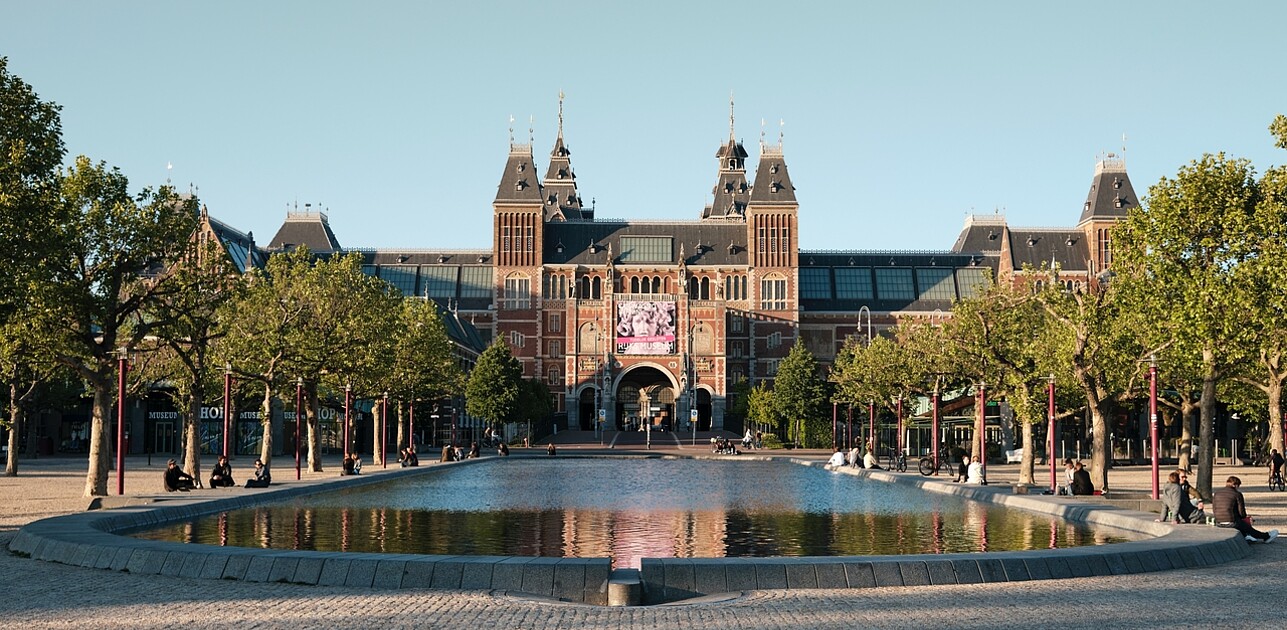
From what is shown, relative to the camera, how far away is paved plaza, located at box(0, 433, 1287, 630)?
41.8 ft

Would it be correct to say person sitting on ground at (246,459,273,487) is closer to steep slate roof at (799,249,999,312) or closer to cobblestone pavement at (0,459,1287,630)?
cobblestone pavement at (0,459,1287,630)

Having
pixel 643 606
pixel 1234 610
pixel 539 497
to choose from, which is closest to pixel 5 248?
pixel 539 497

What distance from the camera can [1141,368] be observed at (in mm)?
34594

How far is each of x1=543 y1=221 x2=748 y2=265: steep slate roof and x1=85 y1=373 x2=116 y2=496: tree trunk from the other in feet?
319

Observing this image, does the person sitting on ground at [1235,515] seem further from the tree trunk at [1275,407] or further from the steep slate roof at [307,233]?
the steep slate roof at [307,233]

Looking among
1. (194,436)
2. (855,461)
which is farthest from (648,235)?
(194,436)

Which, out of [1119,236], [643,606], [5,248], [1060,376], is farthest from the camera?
[1060,376]

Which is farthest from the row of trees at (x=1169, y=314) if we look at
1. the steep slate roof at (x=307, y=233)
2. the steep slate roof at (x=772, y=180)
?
the steep slate roof at (x=307, y=233)

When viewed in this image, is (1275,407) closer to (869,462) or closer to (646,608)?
(869,462)

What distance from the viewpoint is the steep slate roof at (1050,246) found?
127m

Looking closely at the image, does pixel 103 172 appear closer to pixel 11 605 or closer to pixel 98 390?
pixel 98 390

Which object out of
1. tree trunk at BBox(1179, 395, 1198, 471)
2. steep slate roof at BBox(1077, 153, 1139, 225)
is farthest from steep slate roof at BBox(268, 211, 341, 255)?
tree trunk at BBox(1179, 395, 1198, 471)

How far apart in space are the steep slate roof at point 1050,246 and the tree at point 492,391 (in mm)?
57790

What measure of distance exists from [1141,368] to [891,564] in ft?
69.8
